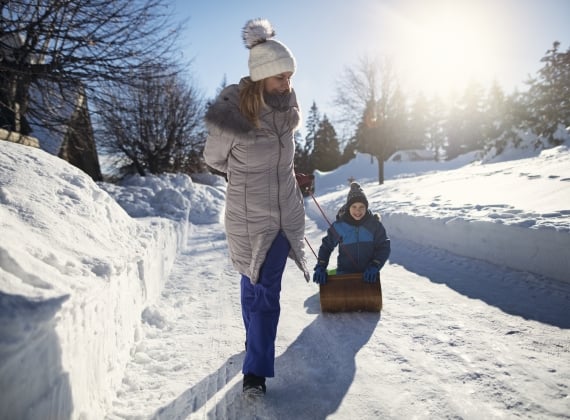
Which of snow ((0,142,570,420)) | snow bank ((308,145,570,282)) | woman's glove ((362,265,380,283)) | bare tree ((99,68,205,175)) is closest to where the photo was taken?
snow ((0,142,570,420))

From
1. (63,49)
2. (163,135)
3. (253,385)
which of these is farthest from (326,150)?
(253,385)

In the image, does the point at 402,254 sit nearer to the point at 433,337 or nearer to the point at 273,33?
the point at 433,337

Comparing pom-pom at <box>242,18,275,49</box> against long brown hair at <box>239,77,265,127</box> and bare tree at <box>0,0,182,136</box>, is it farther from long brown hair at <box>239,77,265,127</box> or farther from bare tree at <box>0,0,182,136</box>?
bare tree at <box>0,0,182,136</box>

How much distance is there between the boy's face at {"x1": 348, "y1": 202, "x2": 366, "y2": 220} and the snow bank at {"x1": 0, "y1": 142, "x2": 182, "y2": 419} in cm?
216

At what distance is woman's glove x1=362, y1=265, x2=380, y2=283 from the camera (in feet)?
10.2

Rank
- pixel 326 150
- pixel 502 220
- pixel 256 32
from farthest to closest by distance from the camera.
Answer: pixel 326 150
pixel 502 220
pixel 256 32

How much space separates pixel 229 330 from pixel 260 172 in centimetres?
174

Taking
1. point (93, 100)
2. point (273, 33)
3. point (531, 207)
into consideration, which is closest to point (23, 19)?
point (93, 100)

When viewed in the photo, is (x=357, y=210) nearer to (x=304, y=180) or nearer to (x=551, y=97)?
(x=304, y=180)

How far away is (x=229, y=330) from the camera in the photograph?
309 centimetres

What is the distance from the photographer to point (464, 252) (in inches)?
201

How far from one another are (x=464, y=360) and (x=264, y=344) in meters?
1.39

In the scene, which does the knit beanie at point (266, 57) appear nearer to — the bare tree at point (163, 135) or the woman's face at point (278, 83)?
the woman's face at point (278, 83)

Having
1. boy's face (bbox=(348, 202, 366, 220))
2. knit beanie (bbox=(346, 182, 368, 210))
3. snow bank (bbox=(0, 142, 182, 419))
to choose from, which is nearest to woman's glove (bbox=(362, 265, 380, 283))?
boy's face (bbox=(348, 202, 366, 220))
